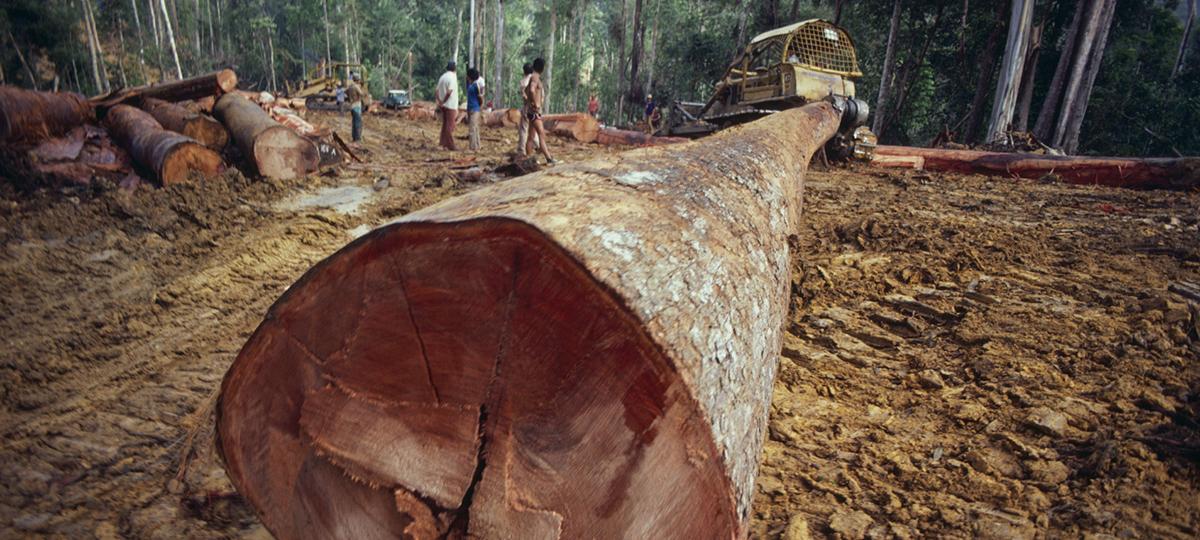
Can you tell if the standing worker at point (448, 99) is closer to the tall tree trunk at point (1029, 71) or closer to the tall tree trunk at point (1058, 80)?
the tall tree trunk at point (1058, 80)

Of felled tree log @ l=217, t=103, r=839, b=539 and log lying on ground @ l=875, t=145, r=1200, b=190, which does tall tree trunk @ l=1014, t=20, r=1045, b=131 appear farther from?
felled tree log @ l=217, t=103, r=839, b=539

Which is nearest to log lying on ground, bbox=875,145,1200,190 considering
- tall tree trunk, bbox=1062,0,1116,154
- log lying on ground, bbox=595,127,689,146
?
log lying on ground, bbox=595,127,689,146

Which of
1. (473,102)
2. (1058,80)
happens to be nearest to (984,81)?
(1058,80)

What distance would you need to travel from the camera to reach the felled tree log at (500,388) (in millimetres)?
967

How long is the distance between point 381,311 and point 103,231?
4.84 m

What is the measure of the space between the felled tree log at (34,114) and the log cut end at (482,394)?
694 cm

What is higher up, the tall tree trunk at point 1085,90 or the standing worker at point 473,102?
the tall tree trunk at point 1085,90

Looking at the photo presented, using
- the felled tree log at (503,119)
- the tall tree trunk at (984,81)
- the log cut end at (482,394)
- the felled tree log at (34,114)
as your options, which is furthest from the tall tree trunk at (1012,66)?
the felled tree log at (34,114)

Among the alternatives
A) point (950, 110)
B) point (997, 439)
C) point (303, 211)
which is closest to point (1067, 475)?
point (997, 439)

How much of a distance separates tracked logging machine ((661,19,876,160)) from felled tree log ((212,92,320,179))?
6.67 metres

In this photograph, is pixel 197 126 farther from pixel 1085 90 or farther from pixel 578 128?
pixel 1085 90

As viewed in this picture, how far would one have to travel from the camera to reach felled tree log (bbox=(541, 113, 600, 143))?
13.5 m

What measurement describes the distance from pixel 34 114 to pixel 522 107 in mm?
5658

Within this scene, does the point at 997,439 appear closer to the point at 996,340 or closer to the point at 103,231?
the point at 996,340
